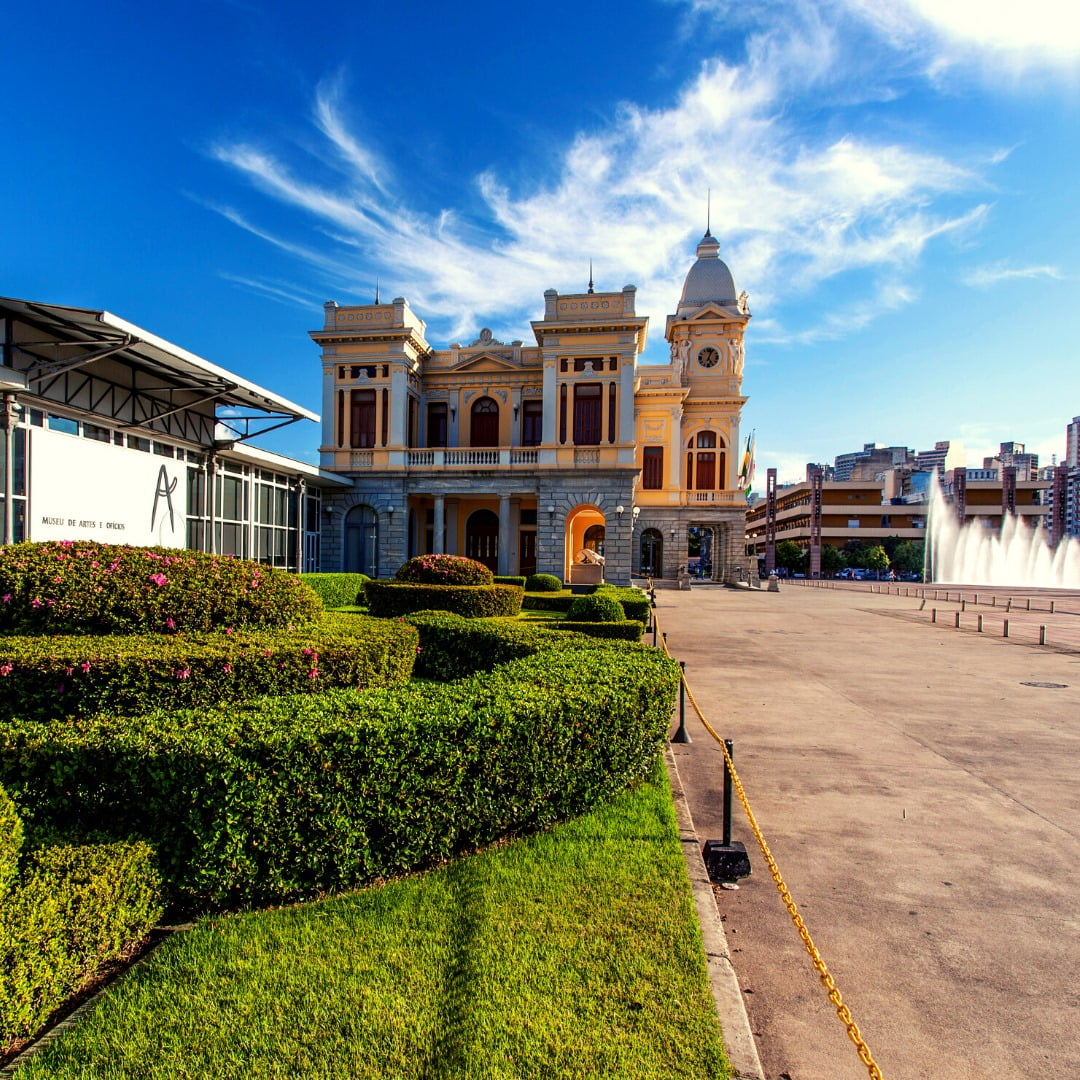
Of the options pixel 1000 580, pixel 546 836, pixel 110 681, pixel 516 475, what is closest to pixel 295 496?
pixel 516 475

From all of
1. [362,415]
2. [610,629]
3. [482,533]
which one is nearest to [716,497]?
[482,533]

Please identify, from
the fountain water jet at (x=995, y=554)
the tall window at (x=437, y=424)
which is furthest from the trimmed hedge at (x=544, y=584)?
the fountain water jet at (x=995, y=554)

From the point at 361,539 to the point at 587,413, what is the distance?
13.3 metres

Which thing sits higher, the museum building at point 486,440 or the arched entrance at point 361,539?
the museum building at point 486,440

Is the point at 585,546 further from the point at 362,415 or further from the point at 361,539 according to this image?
the point at 362,415

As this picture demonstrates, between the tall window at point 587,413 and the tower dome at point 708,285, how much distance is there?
2283 cm

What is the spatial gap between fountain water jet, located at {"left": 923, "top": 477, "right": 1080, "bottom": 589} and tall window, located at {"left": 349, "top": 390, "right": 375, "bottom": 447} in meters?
62.2

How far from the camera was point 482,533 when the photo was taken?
122 ft

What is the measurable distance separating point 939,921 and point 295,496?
27.9 metres

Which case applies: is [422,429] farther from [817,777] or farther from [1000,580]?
[1000,580]

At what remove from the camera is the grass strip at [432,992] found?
2.78 m

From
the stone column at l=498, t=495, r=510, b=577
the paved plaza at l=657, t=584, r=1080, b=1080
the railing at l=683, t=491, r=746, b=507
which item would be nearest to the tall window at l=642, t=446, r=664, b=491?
the railing at l=683, t=491, r=746, b=507

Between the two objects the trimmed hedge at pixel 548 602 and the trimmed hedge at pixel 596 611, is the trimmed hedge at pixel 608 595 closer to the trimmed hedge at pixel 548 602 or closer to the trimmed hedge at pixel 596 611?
the trimmed hedge at pixel 548 602

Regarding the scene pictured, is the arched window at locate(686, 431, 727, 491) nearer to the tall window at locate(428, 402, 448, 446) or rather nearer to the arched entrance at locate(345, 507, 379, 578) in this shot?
the tall window at locate(428, 402, 448, 446)
